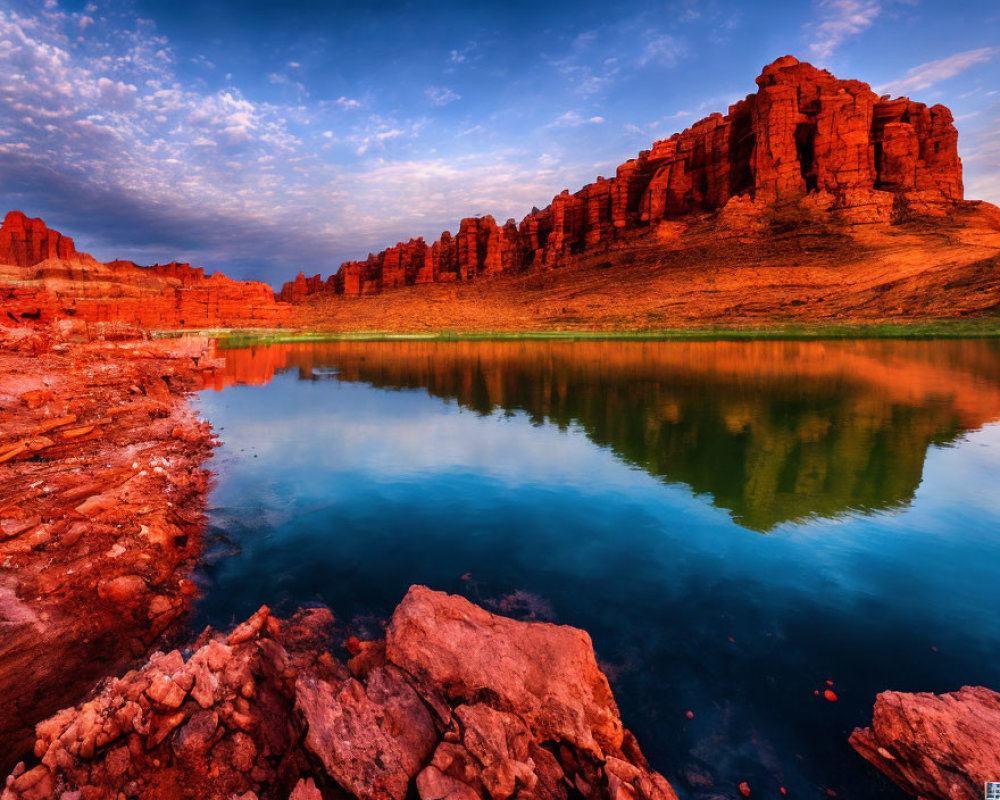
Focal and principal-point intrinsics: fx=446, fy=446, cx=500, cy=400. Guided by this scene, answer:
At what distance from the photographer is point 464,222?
5094 inches

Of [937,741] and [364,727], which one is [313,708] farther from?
[937,741]

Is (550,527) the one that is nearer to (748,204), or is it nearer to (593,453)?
(593,453)

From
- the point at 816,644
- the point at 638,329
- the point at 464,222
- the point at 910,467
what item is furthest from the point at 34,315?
the point at 464,222

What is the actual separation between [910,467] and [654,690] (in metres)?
10.4

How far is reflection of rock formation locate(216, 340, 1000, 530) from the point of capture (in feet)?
32.1

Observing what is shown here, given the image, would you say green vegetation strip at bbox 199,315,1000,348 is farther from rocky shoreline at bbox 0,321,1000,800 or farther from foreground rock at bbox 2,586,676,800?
foreground rock at bbox 2,586,676,800

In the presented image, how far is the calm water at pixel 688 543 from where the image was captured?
13.8ft

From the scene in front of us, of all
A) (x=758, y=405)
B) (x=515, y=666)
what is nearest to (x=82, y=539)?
(x=515, y=666)

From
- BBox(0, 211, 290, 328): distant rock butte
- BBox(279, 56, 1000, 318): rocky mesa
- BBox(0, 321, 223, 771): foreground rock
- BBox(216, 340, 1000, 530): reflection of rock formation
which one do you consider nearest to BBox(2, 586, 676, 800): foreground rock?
BBox(0, 321, 223, 771): foreground rock

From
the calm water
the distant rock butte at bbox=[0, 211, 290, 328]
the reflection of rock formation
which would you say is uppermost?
the distant rock butte at bbox=[0, 211, 290, 328]

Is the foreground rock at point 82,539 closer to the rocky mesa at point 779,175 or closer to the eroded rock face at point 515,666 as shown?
the eroded rock face at point 515,666

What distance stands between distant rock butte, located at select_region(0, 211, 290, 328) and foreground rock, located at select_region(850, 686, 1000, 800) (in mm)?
40581

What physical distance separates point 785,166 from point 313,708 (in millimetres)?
101394

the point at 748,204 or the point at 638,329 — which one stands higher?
the point at 748,204
